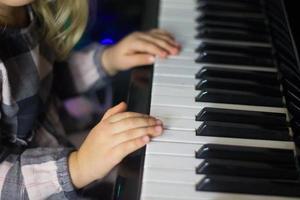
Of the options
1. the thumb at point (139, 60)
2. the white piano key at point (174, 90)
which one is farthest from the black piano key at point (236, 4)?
the white piano key at point (174, 90)

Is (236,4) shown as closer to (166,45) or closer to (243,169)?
(166,45)

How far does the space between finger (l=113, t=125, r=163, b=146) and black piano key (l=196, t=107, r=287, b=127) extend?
0.09m

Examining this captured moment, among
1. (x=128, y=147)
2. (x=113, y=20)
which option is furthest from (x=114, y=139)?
(x=113, y=20)

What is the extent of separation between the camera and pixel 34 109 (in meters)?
1.18

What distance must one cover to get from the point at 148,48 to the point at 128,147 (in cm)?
35

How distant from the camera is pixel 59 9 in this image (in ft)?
4.07

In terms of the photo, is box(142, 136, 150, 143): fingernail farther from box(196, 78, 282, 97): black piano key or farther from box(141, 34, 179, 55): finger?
box(141, 34, 179, 55): finger

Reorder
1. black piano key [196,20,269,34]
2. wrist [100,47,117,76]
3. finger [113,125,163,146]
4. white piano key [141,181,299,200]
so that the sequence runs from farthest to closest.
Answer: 1. wrist [100,47,117,76]
2. black piano key [196,20,269,34]
3. finger [113,125,163,146]
4. white piano key [141,181,299,200]

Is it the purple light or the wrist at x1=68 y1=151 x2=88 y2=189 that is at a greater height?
the purple light

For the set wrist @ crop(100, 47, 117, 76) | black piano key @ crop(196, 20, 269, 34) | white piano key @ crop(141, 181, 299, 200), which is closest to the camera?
white piano key @ crop(141, 181, 299, 200)

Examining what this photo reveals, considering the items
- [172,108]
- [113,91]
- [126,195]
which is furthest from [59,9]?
[126,195]

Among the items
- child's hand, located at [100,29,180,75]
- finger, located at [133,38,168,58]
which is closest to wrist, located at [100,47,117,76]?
child's hand, located at [100,29,180,75]

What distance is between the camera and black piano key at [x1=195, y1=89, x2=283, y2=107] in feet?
3.36

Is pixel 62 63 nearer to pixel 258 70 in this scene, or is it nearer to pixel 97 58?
pixel 97 58
